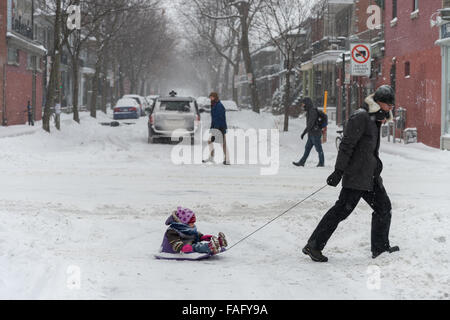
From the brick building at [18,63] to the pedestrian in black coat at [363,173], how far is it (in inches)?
1032

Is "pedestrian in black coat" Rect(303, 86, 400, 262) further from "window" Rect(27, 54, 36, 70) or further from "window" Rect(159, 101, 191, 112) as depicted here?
"window" Rect(27, 54, 36, 70)

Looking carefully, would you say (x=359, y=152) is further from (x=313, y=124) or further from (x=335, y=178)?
(x=313, y=124)

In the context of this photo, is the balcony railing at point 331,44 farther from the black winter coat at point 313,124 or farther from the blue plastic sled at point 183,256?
the blue plastic sled at point 183,256

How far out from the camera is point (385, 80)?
29891 mm

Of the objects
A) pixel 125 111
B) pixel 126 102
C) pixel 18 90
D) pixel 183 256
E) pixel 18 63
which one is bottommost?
pixel 183 256

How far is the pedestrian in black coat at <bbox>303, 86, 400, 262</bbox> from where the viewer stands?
7004mm

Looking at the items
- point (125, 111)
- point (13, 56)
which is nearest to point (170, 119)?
point (13, 56)

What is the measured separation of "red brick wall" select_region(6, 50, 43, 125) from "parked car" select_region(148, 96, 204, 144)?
Result: 11126 mm

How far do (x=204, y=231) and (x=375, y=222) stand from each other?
2.35 metres

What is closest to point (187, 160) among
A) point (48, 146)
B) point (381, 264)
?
point (48, 146)

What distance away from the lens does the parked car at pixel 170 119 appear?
23.6 meters

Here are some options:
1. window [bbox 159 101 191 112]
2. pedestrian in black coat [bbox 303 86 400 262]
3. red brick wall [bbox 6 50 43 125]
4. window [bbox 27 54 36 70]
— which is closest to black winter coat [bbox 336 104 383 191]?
pedestrian in black coat [bbox 303 86 400 262]

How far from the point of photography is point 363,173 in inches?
276
